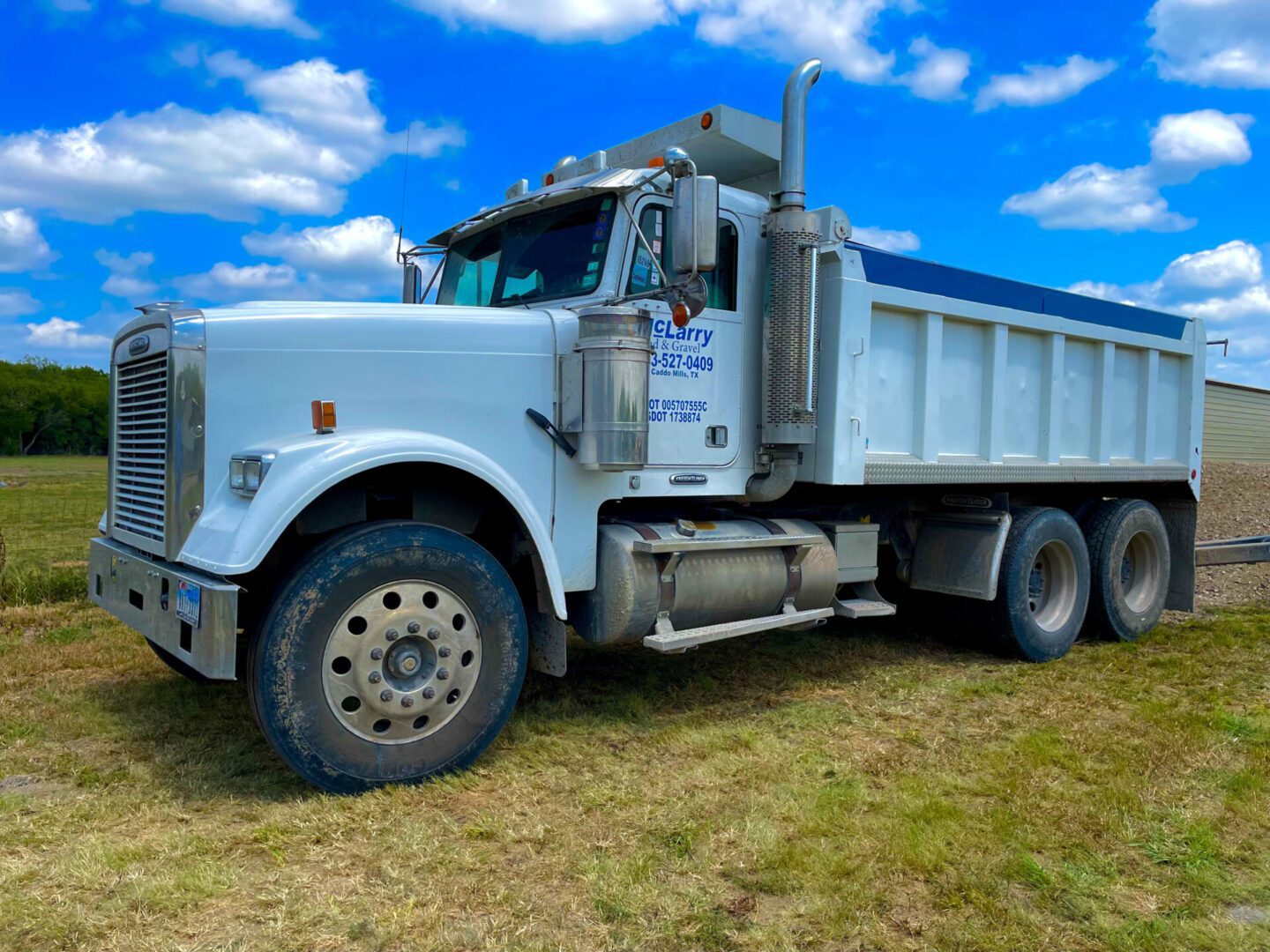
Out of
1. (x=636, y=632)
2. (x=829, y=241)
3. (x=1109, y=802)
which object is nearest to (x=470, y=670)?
(x=636, y=632)

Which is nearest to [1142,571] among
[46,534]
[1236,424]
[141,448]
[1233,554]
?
[1233,554]

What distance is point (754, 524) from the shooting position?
5.63 meters

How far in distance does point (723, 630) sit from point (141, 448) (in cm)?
291

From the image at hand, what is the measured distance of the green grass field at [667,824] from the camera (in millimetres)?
2975

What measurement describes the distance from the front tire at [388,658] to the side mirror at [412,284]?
2.53m

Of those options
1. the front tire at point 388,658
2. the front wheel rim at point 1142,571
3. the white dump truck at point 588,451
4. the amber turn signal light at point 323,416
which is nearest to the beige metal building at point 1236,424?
the front wheel rim at point 1142,571

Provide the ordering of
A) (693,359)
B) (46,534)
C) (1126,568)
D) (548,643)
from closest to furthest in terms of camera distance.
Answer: (548,643), (693,359), (1126,568), (46,534)

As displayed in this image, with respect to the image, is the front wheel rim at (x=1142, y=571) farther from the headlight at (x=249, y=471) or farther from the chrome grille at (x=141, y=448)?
the chrome grille at (x=141, y=448)

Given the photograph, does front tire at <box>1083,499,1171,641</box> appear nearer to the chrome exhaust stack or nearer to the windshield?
the chrome exhaust stack

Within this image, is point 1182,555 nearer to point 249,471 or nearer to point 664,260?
point 664,260

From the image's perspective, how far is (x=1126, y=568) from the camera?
8.20 m

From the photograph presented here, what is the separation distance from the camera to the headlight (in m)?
3.85

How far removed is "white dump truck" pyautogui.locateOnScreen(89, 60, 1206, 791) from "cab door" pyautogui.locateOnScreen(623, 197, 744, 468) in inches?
0.7

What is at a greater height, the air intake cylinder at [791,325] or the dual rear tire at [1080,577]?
the air intake cylinder at [791,325]
